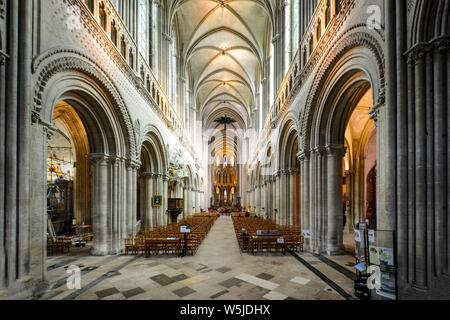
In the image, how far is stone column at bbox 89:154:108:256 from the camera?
986cm

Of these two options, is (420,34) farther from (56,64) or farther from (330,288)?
(56,64)

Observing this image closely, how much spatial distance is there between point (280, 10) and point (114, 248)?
63.7ft

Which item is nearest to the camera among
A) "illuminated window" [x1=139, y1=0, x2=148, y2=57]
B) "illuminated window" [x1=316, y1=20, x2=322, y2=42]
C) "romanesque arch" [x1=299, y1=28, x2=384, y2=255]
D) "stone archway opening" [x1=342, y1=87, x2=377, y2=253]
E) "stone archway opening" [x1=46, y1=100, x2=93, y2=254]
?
"romanesque arch" [x1=299, y1=28, x2=384, y2=255]

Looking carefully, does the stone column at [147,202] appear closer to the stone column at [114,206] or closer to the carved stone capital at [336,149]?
the stone column at [114,206]

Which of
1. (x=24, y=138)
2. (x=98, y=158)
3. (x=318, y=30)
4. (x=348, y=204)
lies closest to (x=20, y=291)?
(x=24, y=138)

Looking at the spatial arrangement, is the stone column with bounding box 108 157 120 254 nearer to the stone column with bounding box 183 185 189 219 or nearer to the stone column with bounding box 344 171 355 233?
the stone column with bounding box 344 171 355 233

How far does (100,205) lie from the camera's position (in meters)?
9.99

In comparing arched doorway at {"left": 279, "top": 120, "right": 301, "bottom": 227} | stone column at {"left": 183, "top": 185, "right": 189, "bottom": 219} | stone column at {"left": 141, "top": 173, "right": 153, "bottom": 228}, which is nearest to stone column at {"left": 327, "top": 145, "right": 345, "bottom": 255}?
arched doorway at {"left": 279, "top": 120, "right": 301, "bottom": 227}

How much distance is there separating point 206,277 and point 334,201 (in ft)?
19.7

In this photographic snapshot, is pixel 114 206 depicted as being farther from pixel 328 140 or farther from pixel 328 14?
pixel 328 14

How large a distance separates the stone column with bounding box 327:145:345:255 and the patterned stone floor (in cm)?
59

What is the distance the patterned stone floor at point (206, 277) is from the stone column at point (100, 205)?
58 centimetres
